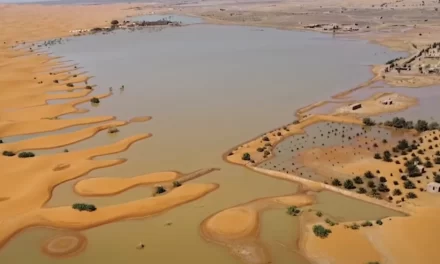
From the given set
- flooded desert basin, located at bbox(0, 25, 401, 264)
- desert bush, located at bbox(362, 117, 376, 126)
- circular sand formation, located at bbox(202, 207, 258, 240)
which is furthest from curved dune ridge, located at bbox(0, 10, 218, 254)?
desert bush, located at bbox(362, 117, 376, 126)

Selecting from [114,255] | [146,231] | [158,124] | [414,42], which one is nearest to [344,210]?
[146,231]

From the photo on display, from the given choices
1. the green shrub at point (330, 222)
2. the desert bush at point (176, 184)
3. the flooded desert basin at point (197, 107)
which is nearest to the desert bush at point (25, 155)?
the flooded desert basin at point (197, 107)

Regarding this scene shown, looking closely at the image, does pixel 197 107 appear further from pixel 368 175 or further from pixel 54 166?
pixel 368 175

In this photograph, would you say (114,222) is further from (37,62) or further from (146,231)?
(37,62)

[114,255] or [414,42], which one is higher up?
[414,42]

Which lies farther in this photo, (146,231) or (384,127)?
(384,127)

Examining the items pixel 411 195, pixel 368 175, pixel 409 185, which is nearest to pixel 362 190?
pixel 368 175

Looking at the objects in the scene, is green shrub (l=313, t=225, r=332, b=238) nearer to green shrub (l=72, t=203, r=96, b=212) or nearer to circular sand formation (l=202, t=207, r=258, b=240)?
circular sand formation (l=202, t=207, r=258, b=240)
